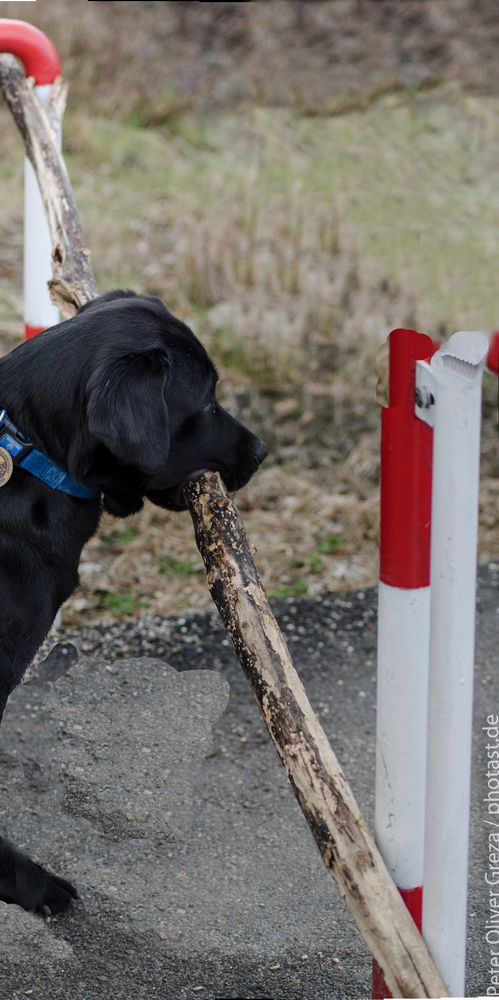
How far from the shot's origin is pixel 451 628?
1.71 meters

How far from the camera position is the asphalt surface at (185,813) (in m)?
2.37

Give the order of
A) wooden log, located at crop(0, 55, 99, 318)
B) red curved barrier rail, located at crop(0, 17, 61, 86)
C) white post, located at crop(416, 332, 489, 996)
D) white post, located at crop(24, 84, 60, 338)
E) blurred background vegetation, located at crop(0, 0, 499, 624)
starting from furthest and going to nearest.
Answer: blurred background vegetation, located at crop(0, 0, 499, 624), white post, located at crop(24, 84, 60, 338), red curved barrier rail, located at crop(0, 17, 61, 86), wooden log, located at crop(0, 55, 99, 318), white post, located at crop(416, 332, 489, 996)

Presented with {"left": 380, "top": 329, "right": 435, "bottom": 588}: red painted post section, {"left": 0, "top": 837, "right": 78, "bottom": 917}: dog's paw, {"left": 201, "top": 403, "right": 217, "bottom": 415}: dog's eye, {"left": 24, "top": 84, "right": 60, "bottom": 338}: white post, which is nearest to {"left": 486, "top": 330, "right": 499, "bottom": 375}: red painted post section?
{"left": 380, "top": 329, "right": 435, "bottom": 588}: red painted post section

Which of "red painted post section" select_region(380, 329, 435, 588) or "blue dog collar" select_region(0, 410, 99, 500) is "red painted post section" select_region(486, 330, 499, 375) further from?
"blue dog collar" select_region(0, 410, 99, 500)

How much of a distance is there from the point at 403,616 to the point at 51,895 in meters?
Result: 1.21

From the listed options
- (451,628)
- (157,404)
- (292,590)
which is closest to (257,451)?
(157,404)

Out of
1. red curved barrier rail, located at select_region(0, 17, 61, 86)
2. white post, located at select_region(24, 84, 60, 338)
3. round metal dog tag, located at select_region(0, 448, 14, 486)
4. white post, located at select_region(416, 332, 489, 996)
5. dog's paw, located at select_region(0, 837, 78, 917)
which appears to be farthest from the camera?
white post, located at select_region(24, 84, 60, 338)

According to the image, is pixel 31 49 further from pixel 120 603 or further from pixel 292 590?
pixel 292 590

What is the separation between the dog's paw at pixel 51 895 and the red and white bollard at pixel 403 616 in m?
0.89

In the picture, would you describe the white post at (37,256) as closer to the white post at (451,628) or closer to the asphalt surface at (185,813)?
the asphalt surface at (185,813)

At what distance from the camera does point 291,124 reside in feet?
30.2

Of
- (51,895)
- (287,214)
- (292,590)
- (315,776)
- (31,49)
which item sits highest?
(31,49)

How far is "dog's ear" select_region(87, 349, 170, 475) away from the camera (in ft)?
6.99

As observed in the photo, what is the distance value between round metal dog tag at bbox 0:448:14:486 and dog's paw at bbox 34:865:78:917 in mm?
868
